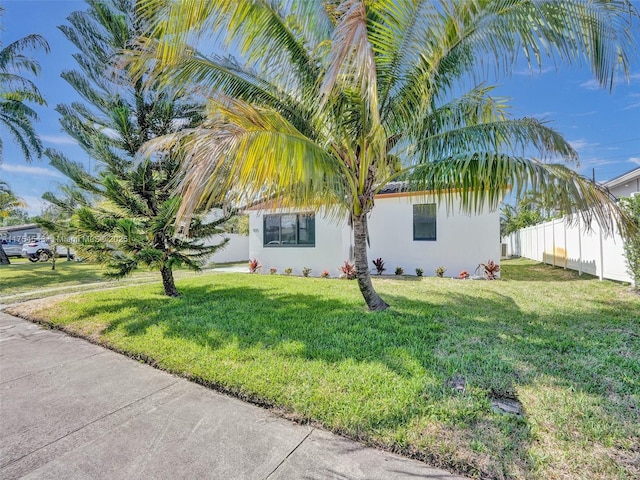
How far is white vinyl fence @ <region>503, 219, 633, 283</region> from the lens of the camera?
27.7 feet

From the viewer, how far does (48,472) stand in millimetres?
2402

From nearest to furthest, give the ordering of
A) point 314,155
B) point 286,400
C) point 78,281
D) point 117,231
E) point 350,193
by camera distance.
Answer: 1. point 286,400
2. point 314,155
3. point 350,193
4. point 117,231
5. point 78,281

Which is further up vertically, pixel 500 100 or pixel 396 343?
pixel 500 100

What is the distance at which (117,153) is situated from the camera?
757 centimetres

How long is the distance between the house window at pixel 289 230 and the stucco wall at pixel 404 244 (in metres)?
0.25

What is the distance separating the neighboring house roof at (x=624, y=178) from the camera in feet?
34.1

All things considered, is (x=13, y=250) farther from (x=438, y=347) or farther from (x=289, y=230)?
(x=438, y=347)

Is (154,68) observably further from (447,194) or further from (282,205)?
(447,194)

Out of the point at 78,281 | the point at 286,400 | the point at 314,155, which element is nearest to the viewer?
the point at 286,400

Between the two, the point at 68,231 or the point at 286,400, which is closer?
the point at 286,400

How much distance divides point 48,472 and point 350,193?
16.6 ft

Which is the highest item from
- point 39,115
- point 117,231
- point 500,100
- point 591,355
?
point 39,115

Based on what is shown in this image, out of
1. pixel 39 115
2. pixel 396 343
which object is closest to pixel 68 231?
pixel 396 343

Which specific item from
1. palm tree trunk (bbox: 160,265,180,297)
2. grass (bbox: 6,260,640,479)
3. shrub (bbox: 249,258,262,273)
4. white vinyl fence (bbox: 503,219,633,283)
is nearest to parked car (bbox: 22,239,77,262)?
shrub (bbox: 249,258,262,273)
